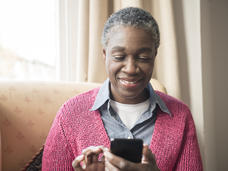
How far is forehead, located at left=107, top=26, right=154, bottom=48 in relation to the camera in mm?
753

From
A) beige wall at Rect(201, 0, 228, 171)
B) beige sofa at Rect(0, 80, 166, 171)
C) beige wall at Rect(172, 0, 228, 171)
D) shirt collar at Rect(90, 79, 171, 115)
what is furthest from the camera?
beige wall at Rect(201, 0, 228, 171)

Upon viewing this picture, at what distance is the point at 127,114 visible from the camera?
879 millimetres

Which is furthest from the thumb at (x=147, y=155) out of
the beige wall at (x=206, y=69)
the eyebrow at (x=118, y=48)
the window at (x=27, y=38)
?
the window at (x=27, y=38)

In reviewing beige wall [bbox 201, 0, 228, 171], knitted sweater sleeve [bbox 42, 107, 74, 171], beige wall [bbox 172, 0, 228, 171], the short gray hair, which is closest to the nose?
the short gray hair

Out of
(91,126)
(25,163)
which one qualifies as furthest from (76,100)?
(25,163)

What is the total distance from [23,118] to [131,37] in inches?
26.7

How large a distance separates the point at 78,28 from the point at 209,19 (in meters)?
0.96

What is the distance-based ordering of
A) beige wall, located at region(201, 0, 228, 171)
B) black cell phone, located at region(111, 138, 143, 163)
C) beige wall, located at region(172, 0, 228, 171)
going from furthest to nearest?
beige wall, located at region(201, 0, 228, 171) → beige wall, located at region(172, 0, 228, 171) → black cell phone, located at region(111, 138, 143, 163)

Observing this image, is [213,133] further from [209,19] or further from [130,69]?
[130,69]

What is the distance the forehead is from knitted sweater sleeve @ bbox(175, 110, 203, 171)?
40 cm

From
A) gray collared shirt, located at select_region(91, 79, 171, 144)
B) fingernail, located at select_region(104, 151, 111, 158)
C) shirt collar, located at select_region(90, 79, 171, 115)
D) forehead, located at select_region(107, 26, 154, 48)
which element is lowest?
fingernail, located at select_region(104, 151, 111, 158)

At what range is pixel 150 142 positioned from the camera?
847mm

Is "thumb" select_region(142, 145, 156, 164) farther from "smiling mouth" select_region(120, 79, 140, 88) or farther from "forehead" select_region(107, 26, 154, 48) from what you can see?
"forehead" select_region(107, 26, 154, 48)

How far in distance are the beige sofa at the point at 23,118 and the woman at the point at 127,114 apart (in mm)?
264
